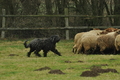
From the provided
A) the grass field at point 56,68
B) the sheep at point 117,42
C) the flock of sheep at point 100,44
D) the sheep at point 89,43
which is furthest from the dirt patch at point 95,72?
the sheep at point 89,43

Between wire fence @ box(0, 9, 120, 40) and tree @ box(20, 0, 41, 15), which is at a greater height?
tree @ box(20, 0, 41, 15)

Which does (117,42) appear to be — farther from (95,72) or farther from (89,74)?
(89,74)

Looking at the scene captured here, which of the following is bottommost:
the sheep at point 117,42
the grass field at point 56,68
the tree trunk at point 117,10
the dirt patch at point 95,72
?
the grass field at point 56,68

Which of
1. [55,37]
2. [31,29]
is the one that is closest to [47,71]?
[55,37]

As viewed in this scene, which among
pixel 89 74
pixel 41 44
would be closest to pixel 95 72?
pixel 89 74

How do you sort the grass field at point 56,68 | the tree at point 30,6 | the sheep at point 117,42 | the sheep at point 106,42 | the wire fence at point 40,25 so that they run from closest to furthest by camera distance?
the grass field at point 56,68 < the sheep at point 117,42 < the sheep at point 106,42 < the wire fence at point 40,25 < the tree at point 30,6

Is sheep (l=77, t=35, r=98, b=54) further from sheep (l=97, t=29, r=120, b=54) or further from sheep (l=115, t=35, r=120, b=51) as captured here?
sheep (l=115, t=35, r=120, b=51)

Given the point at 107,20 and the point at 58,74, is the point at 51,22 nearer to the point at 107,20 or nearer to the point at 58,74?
the point at 107,20

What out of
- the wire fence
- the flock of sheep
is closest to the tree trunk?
the wire fence

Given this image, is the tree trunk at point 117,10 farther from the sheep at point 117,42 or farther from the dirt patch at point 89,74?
the dirt patch at point 89,74

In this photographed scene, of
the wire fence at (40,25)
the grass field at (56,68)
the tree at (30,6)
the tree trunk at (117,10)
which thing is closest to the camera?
the grass field at (56,68)

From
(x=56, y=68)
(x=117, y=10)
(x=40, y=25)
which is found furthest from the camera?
(x=117, y=10)

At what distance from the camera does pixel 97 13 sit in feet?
85.6

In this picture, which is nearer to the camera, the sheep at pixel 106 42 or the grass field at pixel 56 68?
the grass field at pixel 56 68
